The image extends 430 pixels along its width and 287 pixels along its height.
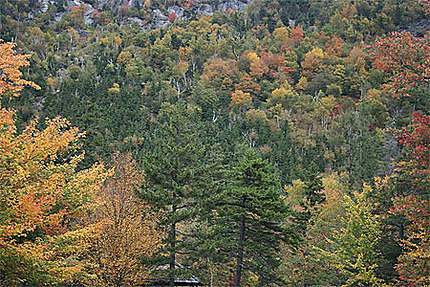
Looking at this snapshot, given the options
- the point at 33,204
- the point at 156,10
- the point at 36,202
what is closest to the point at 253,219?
the point at 36,202

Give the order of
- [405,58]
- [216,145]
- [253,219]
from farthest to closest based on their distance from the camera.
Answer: [216,145] → [253,219] → [405,58]

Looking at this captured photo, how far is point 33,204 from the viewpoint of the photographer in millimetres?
10570

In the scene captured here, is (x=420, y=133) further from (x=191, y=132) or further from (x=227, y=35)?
(x=227, y=35)

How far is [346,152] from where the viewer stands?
55.4 m

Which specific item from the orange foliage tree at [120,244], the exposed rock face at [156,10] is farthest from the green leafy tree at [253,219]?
the exposed rock face at [156,10]

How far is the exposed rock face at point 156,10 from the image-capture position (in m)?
133

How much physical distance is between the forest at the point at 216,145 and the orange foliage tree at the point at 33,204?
7 centimetres

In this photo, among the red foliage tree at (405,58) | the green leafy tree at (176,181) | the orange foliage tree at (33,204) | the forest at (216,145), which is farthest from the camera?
the green leafy tree at (176,181)

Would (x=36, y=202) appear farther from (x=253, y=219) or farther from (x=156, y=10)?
(x=156, y=10)

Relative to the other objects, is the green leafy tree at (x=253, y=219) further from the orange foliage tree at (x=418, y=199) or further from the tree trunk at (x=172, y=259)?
the orange foliage tree at (x=418, y=199)

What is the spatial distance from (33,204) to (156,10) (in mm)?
139338

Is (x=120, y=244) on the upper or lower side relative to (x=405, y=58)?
lower

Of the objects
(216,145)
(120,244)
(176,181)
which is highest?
(176,181)

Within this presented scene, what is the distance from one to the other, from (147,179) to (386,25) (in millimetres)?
103756
